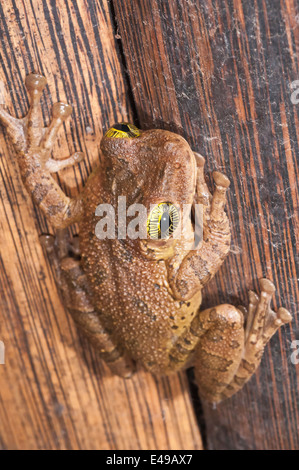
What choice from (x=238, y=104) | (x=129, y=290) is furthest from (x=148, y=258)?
(x=238, y=104)

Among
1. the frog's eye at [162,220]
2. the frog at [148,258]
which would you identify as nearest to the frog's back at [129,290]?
the frog at [148,258]

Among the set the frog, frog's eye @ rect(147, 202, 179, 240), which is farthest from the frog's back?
frog's eye @ rect(147, 202, 179, 240)

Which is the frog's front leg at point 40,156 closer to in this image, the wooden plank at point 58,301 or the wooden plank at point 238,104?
the wooden plank at point 58,301

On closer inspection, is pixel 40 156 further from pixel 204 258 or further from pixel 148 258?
pixel 204 258

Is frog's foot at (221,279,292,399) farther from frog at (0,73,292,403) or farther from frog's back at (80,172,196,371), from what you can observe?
frog's back at (80,172,196,371)

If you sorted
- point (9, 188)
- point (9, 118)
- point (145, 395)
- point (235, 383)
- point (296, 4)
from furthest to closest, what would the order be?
1. point (145, 395)
2. point (235, 383)
3. point (9, 188)
4. point (9, 118)
5. point (296, 4)

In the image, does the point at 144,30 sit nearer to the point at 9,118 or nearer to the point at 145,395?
the point at 9,118

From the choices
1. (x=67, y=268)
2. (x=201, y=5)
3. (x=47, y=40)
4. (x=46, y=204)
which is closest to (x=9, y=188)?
(x=46, y=204)
